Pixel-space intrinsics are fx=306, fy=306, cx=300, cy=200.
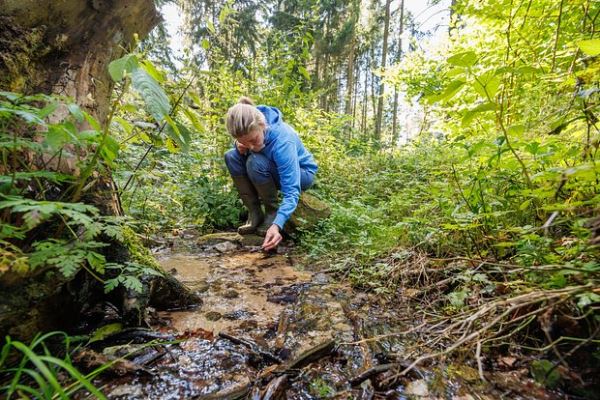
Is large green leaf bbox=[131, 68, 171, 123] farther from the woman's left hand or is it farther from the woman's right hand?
the woman's right hand

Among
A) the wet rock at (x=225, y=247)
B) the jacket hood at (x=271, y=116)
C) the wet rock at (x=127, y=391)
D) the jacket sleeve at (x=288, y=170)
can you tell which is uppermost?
the jacket hood at (x=271, y=116)

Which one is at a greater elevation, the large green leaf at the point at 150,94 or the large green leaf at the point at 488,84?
the large green leaf at the point at 488,84

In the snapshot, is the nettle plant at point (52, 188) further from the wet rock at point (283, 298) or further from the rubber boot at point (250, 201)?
the rubber boot at point (250, 201)

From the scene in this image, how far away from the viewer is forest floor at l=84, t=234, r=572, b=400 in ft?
3.85

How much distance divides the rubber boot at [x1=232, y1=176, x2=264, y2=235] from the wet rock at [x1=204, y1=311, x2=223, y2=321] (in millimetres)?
1950

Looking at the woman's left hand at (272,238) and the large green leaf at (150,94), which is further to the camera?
the woman's left hand at (272,238)

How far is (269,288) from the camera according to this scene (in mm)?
2340

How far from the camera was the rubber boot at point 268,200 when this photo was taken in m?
3.75

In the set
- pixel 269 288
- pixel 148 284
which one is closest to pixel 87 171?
pixel 148 284

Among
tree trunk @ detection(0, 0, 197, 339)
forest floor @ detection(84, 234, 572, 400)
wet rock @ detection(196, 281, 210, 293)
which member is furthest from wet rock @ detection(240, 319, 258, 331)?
wet rock @ detection(196, 281, 210, 293)

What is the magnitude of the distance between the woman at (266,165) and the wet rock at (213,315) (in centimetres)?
94

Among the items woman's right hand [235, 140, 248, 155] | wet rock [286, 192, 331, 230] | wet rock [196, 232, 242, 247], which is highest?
woman's right hand [235, 140, 248, 155]

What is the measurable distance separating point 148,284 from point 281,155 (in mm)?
1988

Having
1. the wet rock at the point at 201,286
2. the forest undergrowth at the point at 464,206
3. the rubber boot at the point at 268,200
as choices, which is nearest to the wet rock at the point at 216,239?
the rubber boot at the point at 268,200
